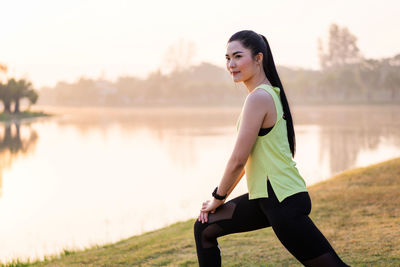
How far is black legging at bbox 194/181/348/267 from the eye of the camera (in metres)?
2.08

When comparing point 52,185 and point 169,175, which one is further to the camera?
point 169,175

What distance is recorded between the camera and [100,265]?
420 cm

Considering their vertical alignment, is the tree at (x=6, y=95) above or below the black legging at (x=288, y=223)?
above

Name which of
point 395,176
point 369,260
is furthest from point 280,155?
point 395,176

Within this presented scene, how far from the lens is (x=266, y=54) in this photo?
87.4 inches

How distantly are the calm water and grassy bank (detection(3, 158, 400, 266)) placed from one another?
1.88m

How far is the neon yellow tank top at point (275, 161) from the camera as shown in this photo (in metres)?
2.09

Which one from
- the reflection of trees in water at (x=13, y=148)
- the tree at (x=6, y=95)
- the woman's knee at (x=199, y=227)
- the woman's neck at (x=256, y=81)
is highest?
the tree at (x=6, y=95)

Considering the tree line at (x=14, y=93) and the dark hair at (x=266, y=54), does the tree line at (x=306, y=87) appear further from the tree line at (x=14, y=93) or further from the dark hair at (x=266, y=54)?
the dark hair at (x=266, y=54)

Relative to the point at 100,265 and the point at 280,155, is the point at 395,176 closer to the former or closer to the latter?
the point at 100,265

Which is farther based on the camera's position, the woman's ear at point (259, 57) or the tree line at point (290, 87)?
the tree line at point (290, 87)

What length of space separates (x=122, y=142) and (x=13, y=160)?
Result: 243 inches

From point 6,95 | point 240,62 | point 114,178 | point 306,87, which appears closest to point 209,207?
point 240,62

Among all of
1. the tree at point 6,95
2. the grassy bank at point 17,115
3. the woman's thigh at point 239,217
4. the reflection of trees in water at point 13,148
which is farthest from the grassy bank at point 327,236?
the tree at point 6,95
